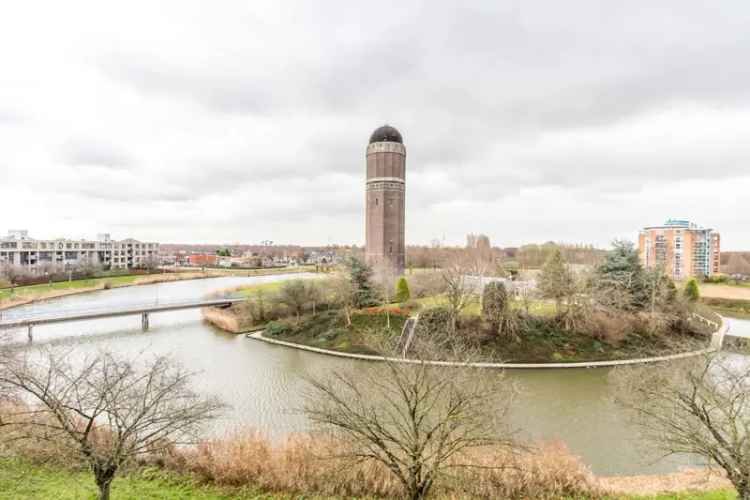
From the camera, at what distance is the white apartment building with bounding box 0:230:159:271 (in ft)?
186

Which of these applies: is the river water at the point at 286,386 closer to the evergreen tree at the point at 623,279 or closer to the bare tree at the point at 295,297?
the bare tree at the point at 295,297

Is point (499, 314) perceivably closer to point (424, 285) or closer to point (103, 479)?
point (424, 285)

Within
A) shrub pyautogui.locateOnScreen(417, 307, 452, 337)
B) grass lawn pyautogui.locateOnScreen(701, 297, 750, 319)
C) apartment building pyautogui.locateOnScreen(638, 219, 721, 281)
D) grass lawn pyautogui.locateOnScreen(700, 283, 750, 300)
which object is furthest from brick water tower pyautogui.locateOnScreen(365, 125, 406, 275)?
apartment building pyautogui.locateOnScreen(638, 219, 721, 281)

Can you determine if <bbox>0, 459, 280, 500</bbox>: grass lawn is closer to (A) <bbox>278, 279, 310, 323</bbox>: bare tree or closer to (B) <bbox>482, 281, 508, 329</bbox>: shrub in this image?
(B) <bbox>482, 281, 508, 329</bbox>: shrub

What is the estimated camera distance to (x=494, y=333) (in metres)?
19.9

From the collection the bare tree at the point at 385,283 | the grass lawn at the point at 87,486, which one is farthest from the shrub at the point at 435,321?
the grass lawn at the point at 87,486

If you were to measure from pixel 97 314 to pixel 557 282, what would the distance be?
28007 mm

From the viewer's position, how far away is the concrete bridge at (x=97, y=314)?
21317mm

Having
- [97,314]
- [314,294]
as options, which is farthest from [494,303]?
[97,314]

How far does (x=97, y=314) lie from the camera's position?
23.8m

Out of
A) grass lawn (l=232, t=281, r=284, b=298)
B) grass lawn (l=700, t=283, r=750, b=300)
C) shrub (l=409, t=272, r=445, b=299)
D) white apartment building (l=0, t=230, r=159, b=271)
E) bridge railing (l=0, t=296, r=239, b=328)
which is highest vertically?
white apartment building (l=0, t=230, r=159, b=271)

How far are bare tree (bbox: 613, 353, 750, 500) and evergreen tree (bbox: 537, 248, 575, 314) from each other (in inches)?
503

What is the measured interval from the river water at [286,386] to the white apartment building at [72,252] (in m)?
43.8

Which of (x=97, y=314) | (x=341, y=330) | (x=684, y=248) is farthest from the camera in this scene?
(x=684, y=248)
